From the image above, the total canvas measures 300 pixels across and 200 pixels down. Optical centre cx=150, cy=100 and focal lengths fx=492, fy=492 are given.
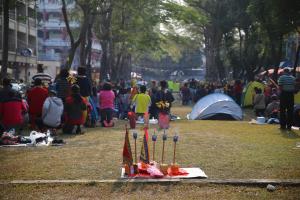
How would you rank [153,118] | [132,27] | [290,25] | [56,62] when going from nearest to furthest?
[153,118] → [290,25] → [132,27] → [56,62]

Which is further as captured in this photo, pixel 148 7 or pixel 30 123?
pixel 148 7

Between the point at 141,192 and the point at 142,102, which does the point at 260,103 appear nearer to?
the point at 142,102

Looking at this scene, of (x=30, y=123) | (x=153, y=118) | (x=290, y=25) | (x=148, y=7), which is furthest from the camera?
(x=148, y=7)

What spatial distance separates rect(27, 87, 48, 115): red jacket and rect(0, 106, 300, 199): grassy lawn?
177cm

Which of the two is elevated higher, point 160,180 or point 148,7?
point 148,7

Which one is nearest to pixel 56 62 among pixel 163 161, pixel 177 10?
pixel 177 10

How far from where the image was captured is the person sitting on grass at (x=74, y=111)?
14453 millimetres

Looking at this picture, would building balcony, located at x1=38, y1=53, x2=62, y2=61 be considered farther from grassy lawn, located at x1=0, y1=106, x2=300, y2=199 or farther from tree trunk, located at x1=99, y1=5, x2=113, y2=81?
grassy lawn, located at x1=0, y1=106, x2=300, y2=199

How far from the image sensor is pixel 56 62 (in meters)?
63.6

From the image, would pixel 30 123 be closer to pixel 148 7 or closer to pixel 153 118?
pixel 153 118

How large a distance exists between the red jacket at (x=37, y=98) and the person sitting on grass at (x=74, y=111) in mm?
781

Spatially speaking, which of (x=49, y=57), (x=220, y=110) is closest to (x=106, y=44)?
(x=220, y=110)

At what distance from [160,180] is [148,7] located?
2496 cm

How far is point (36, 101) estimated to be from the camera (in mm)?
14797
